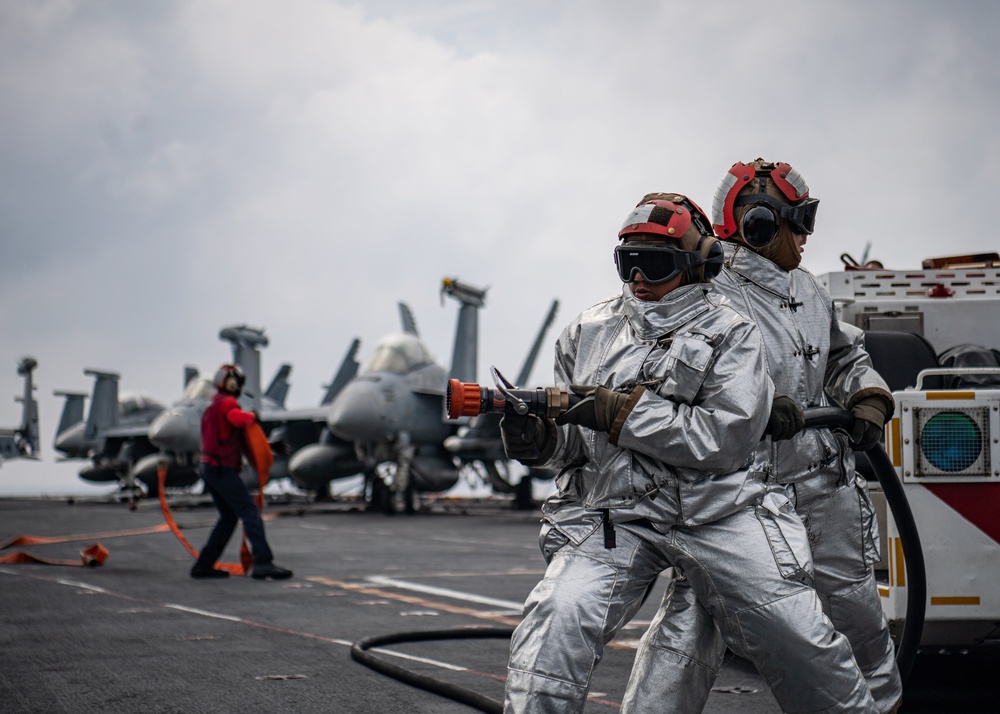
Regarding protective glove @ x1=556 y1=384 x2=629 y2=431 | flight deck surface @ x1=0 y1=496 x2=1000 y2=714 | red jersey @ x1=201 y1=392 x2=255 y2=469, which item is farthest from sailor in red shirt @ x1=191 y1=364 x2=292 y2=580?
protective glove @ x1=556 y1=384 x2=629 y2=431

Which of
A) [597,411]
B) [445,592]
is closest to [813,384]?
[597,411]

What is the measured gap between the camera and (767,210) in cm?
368

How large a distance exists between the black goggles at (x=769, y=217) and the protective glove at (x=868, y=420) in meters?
0.70

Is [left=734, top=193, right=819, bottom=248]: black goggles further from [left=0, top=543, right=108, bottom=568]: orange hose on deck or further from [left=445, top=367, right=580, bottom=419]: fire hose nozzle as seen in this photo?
[left=0, top=543, right=108, bottom=568]: orange hose on deck

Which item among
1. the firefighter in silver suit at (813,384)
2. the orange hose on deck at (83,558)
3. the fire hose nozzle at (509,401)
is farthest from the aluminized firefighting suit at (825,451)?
the orange hose on deck at (83,558)

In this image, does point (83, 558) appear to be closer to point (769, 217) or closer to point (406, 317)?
point (769, 217)

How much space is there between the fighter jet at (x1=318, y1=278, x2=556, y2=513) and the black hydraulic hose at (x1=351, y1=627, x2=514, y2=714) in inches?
679

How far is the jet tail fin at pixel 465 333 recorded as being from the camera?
92.1 ft

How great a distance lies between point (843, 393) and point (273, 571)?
23.9ft

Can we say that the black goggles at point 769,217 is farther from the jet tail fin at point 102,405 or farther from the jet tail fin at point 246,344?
the jet tail fin at point 102,405

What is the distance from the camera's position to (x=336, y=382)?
41469mm

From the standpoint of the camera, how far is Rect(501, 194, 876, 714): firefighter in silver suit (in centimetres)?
269

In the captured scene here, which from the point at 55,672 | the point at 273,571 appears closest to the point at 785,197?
the point at 55,672

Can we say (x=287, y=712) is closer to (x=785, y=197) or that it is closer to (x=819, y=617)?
(x=819, y=617)
